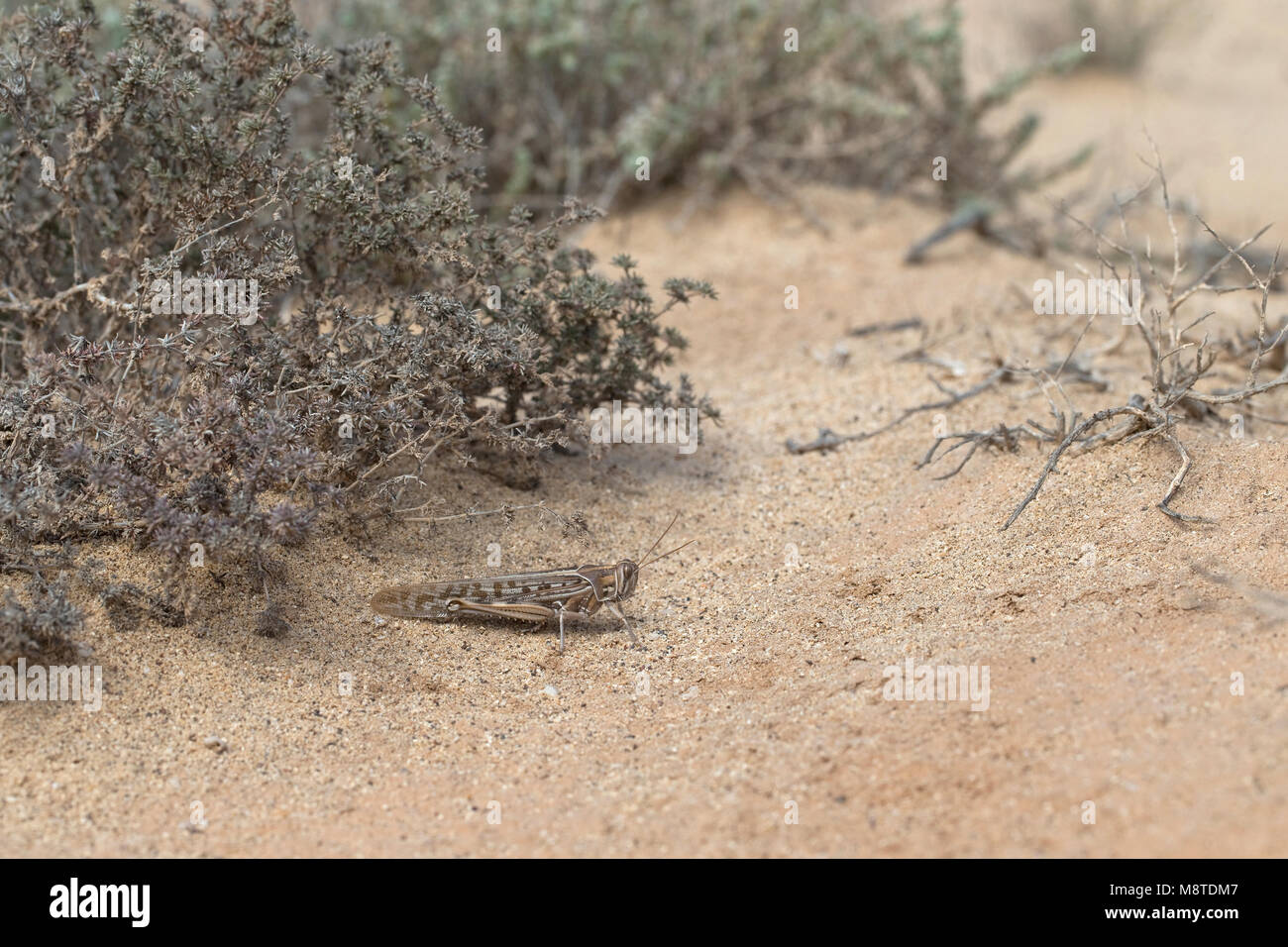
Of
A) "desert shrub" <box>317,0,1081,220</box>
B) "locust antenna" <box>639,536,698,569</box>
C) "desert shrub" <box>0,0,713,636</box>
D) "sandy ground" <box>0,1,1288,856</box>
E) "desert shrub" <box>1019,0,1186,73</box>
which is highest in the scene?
"desert shrub" <box>1019,0,1186,73</box>

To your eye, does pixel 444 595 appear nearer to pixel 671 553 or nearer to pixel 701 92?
pixel 671 553

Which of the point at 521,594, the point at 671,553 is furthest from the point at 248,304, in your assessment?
the point at 671,553

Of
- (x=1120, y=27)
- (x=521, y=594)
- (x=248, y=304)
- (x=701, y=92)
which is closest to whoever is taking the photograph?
(x=521, y=594)

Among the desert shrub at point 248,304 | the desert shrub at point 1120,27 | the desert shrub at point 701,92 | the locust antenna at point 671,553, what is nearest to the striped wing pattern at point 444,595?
the desert shrub at point 248,304

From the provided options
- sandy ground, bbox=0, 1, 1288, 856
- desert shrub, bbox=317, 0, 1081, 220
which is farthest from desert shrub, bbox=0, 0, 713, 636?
desert shrub, bbox=317, 0, 1081, 220

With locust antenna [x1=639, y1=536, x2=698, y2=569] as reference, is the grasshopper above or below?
below

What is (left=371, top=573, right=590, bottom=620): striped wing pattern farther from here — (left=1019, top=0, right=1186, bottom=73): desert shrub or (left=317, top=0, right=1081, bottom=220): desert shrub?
(left=1019, top=0, right=1186, bottom=73): desert shrub

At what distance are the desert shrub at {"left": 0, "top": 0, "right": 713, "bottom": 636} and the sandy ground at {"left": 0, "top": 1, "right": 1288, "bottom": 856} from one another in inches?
13.6

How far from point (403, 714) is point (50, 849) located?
97cm

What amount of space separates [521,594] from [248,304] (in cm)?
137

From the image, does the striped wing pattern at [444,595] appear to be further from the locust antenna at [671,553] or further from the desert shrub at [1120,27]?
the desert shrub at [1120,27]

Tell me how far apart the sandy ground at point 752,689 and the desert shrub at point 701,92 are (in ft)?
11.9

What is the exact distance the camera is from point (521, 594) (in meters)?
3.69

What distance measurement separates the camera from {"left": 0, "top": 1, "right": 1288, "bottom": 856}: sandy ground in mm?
2719
